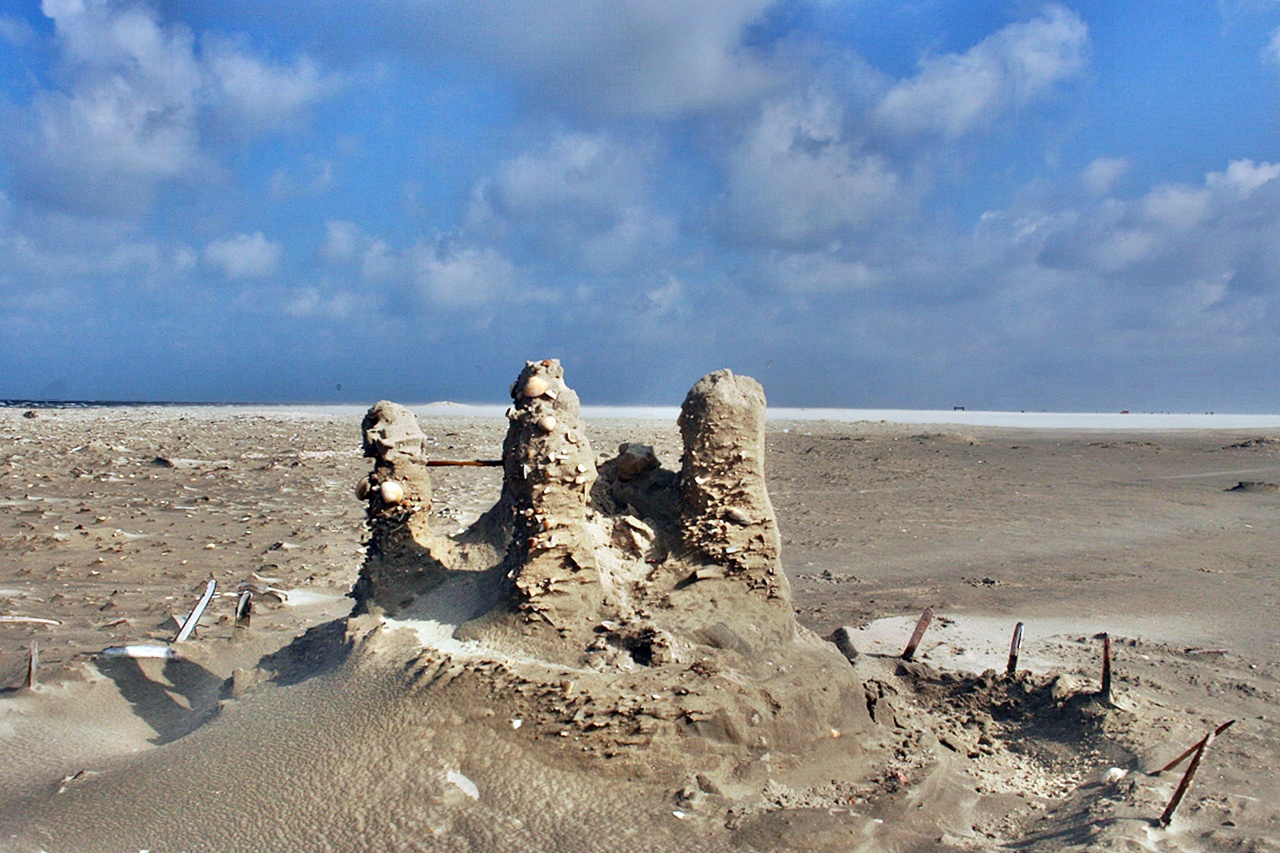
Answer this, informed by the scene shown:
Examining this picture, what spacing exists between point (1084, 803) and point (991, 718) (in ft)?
3.69

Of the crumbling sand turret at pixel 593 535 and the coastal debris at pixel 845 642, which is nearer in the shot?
the crumbling sand turret at pixel 593 535

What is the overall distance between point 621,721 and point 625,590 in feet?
3.08

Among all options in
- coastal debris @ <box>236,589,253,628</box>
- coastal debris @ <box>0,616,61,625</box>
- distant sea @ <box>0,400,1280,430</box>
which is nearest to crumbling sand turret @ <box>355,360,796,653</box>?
coastal debris @ <box>236,589,253,628</box>

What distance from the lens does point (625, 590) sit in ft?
14.1

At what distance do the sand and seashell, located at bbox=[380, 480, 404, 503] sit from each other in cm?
69

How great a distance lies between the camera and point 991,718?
4883mm

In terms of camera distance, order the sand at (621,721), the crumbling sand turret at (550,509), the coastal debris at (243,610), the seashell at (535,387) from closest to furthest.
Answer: the sand at (621,721) < the crumbling sand turret at (550,509) < the seashell at (535,387) < the coastal debris at (243,610)

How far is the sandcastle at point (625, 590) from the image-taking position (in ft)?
11.6

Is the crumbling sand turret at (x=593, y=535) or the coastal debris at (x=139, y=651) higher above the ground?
the crumbling sand turret at (x=593, y=535)

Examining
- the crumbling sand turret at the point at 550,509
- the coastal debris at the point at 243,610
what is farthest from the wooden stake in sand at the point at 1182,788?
the coastal debris at the point at 243,610

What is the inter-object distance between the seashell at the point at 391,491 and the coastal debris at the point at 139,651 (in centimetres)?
206

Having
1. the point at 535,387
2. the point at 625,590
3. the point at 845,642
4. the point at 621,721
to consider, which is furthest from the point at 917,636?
the point at 535,387

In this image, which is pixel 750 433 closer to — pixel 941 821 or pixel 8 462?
pixel 941 821

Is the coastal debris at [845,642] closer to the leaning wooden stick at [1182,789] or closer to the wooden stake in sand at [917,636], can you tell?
the wooden stake in sand at [917,636]
